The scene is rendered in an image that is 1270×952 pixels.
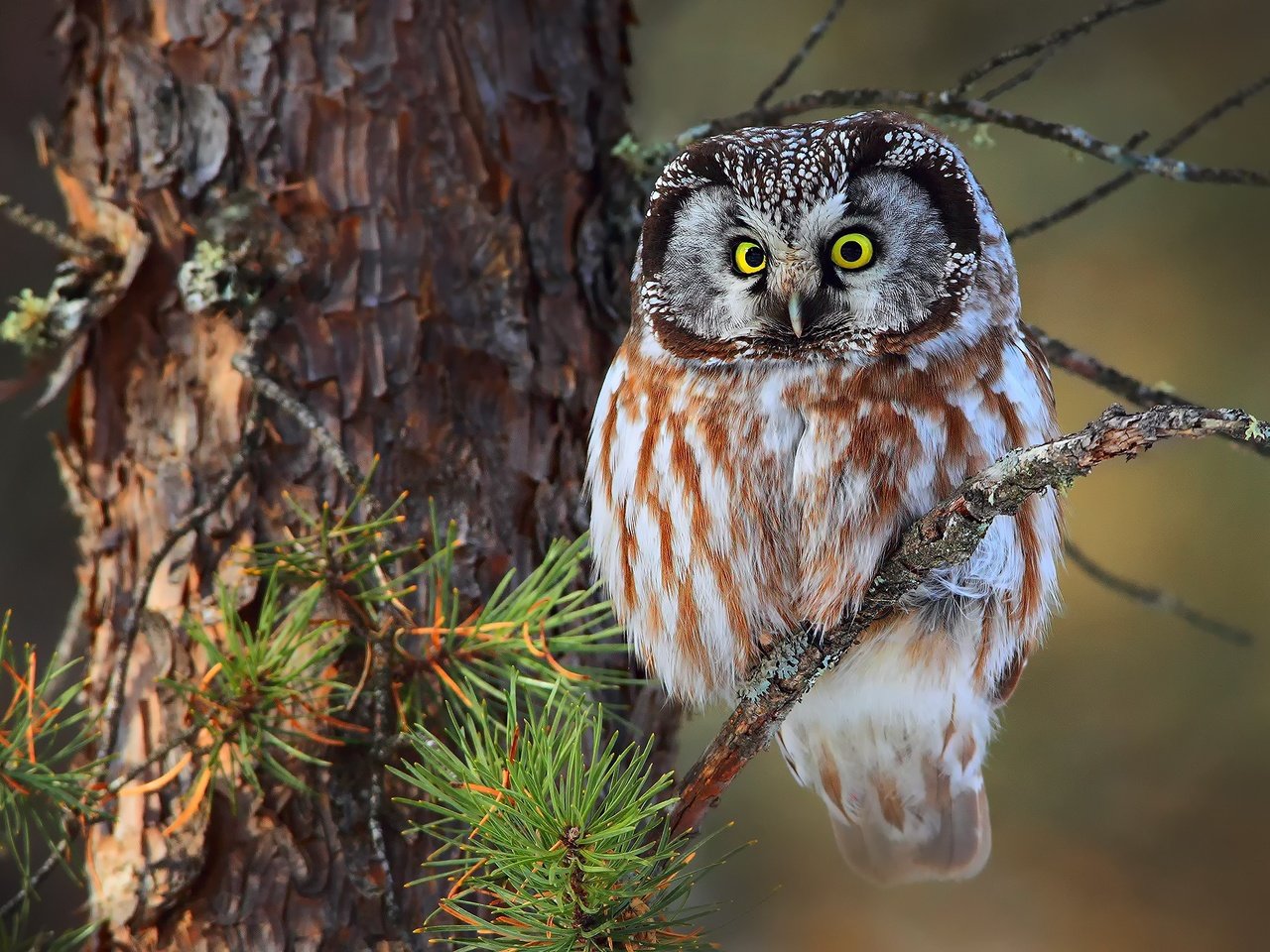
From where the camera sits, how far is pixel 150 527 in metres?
2.22

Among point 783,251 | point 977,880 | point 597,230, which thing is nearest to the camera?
point 783,251

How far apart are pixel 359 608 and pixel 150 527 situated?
540 millimetres

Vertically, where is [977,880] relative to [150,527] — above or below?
below

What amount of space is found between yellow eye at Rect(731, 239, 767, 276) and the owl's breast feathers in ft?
0.52

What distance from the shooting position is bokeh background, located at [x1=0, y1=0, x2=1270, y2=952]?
15.1 ft

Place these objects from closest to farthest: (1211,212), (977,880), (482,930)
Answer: (482,930)
(1211,212)
(977,880)

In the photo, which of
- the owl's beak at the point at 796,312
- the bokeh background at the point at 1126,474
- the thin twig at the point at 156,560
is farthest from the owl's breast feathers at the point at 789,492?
the bokeh background at the point at 1126,474

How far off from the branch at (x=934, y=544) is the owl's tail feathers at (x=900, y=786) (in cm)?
64

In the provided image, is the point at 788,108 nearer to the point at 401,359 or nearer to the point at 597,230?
the point at 597,230

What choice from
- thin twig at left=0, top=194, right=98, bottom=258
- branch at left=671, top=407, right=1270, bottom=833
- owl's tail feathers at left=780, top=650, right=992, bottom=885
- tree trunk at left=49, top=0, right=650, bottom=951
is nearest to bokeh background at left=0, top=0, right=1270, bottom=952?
owl's tail feathers at left=780, top=650, right=992, bottom=885

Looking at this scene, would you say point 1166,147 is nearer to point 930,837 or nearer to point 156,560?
point 930,837

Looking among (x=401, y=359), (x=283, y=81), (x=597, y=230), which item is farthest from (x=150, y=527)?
(x=597, y=230)

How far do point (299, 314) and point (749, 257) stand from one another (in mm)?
864

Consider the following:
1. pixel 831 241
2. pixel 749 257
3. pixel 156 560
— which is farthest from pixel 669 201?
pixel 156 560
